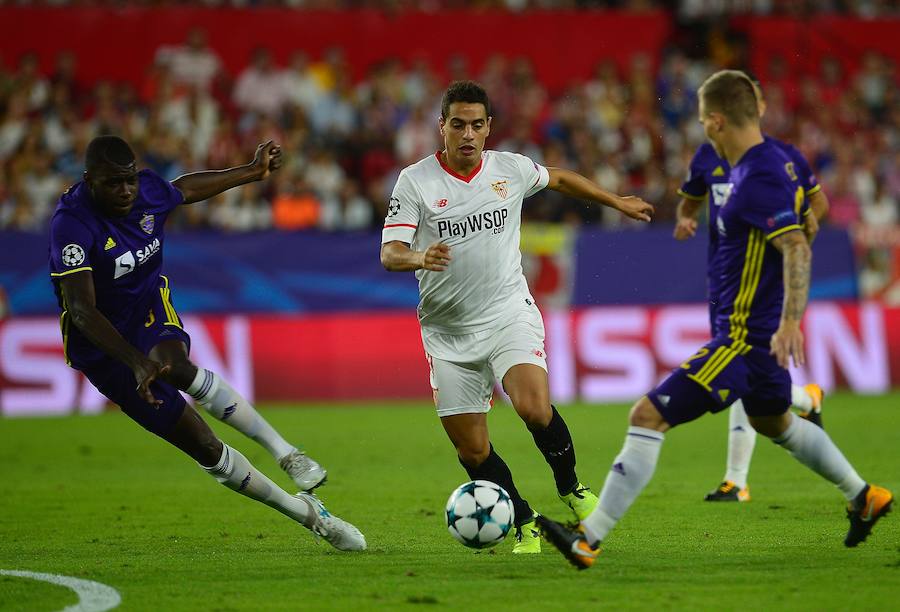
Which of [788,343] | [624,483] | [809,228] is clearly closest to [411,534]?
[624,483]

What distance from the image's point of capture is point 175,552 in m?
7.86

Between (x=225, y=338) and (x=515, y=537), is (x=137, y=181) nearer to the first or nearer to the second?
(x=515, y=537)

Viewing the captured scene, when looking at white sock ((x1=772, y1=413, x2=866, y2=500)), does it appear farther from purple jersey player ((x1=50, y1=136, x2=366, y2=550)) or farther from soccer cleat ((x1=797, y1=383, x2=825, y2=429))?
→ purple jersey player ((x1=50, y1=136, x2=366, y2=550))

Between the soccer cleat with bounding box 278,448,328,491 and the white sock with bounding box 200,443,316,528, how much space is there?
4.1 inches

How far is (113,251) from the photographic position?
770 centimetres

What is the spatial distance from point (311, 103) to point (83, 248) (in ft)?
45.0

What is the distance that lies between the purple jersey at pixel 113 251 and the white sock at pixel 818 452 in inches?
148

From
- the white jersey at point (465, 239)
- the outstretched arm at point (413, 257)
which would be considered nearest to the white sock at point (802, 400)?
the white jersey at point (465, 239)

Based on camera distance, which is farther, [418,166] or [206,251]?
[206,251]

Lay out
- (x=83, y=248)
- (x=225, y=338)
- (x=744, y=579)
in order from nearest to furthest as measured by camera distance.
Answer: (x=744, y=579) → (x=83, y=248) → (x=225, y=338)

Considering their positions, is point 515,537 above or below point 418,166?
below

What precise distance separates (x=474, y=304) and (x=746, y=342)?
1721 millimetres

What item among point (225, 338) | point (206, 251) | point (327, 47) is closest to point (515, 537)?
point (225, 338)

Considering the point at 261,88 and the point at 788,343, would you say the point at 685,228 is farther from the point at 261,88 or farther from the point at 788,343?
the point at 261,88
